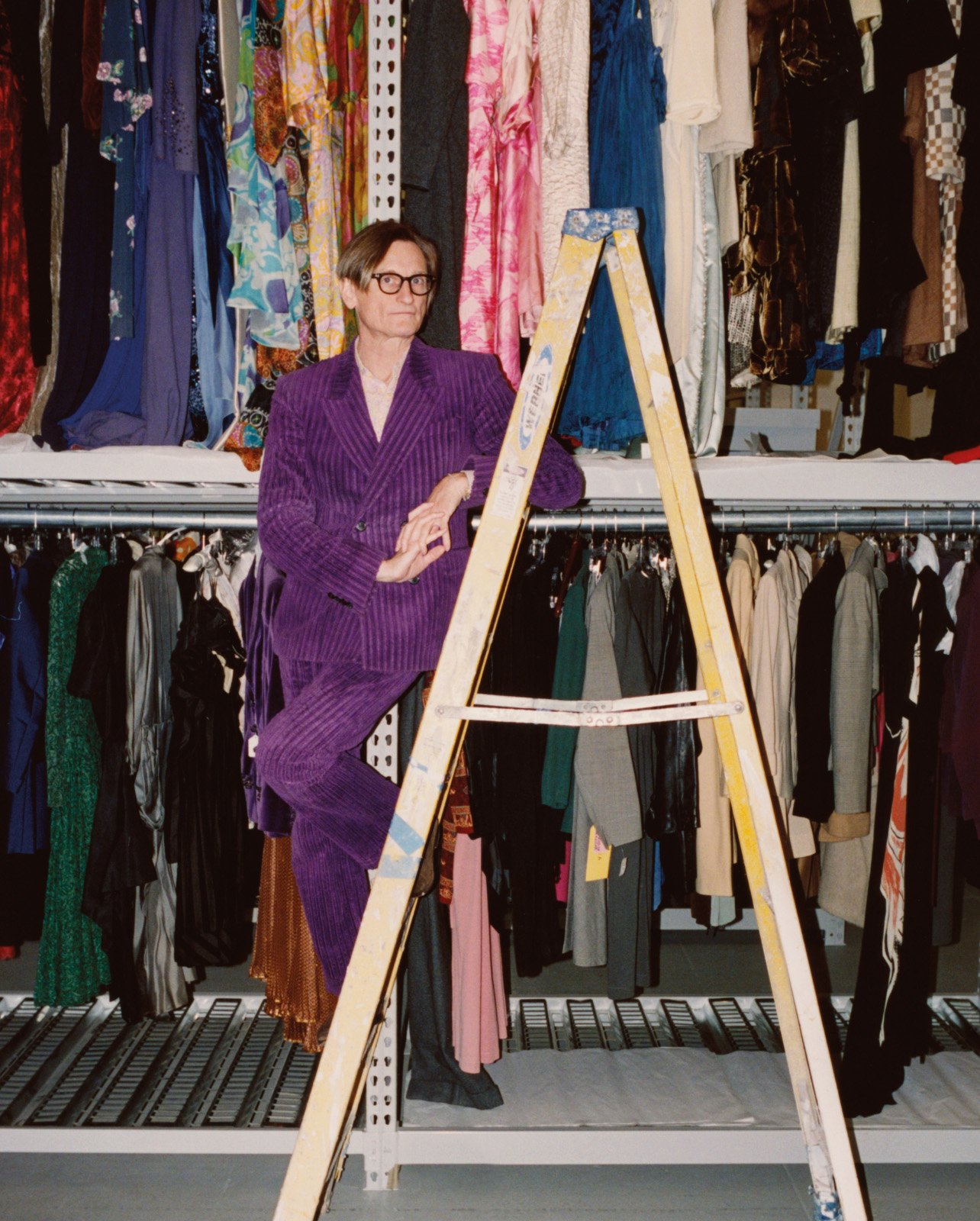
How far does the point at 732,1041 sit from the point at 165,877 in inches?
56.2

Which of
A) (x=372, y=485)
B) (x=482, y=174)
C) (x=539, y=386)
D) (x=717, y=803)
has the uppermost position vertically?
(x=482, y=174)

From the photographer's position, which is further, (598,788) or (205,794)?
(205,794)

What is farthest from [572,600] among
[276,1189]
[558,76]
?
[276,1189]

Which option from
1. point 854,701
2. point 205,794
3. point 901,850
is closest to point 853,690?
point 854,701

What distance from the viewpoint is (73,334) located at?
1.86 metres

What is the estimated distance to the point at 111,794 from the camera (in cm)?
195

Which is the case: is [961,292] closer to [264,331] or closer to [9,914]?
[264,331]

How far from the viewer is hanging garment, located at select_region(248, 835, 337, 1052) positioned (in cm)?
194

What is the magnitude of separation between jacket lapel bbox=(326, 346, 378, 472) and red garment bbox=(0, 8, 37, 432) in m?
0.86

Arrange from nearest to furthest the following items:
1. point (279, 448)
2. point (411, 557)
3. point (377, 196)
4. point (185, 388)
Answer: point (411, 557) < point (279, 448) < point (377, 196) < point (185, 388)

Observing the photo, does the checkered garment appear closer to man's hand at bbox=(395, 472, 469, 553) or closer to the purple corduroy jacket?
the purple corduroy jacket

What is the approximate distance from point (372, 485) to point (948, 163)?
1397 mm

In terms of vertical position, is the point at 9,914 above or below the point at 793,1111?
above

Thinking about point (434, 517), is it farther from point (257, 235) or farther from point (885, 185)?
point (885, 185)
